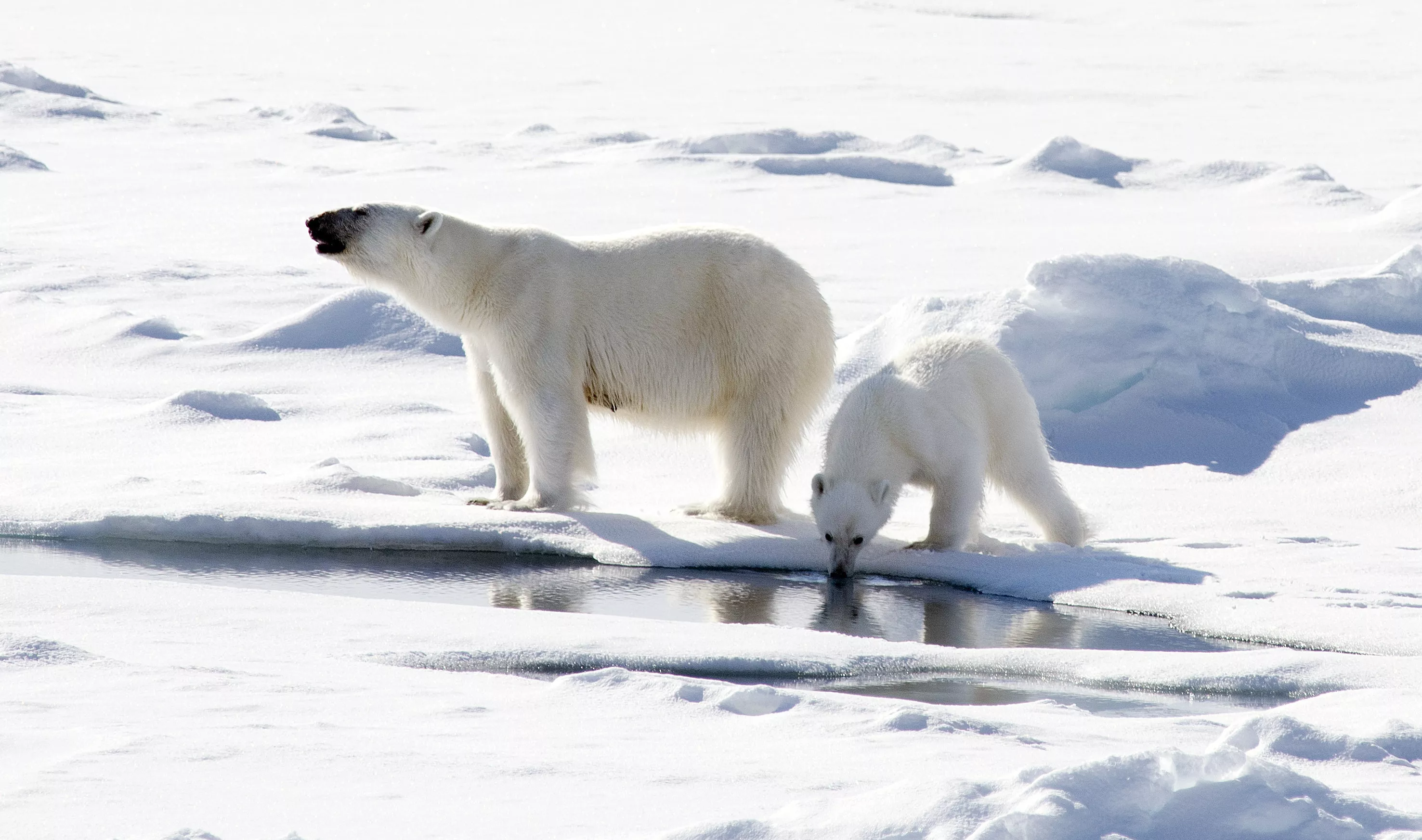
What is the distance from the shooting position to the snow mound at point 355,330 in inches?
365

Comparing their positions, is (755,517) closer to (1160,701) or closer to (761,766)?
(1160,701)

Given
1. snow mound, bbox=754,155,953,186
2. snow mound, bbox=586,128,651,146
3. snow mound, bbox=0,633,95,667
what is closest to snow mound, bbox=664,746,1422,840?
snow mound, bbox=0,633,95,667

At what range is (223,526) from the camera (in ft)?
18.0

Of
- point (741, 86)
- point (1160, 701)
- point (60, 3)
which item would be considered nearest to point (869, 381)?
point (1160, 701)

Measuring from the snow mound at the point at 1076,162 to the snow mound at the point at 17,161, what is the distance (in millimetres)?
10754

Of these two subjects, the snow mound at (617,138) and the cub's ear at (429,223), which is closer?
the cub's ear at (429,223)

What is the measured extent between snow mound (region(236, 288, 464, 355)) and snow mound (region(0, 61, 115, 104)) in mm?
14598

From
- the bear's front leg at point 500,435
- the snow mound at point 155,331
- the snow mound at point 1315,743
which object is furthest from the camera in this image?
the snow mound at point 155,331

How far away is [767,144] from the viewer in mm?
17469

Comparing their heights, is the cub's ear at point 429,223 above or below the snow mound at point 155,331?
above

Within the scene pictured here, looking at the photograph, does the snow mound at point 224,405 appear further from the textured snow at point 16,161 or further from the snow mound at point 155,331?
the textured snow at point 16,161

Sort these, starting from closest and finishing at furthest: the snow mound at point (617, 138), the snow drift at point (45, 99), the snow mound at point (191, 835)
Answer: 1. the snow mound at point (191, 835)
2. the snow mound at point (617, 138)
3. the snow drift at point (45, 99)

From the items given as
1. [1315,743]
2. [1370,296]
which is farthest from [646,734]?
[1370,296]

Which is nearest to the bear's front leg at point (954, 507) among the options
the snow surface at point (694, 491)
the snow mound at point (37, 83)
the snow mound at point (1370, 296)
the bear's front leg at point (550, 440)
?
the snow surface at point (694, 491)
